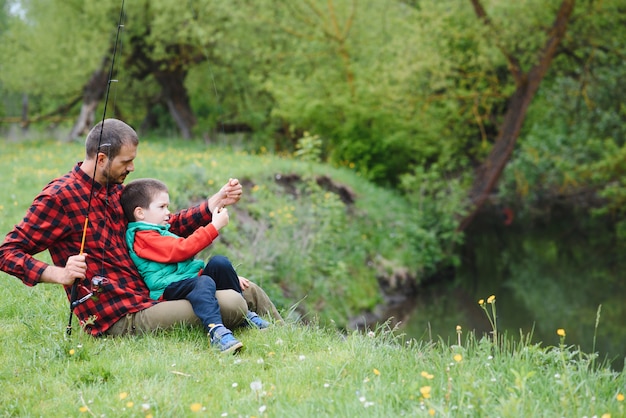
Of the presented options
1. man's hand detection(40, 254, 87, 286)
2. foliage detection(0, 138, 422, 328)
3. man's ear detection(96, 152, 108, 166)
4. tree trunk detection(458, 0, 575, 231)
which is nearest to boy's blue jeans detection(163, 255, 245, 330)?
man's hand detection(40, 254, 87, 286)

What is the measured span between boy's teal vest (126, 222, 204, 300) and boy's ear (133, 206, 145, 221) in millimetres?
45

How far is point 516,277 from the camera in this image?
13.7 metres

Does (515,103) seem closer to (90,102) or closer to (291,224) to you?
(291,224)

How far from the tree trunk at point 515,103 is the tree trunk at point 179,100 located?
1067 centimetres

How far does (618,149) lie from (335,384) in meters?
14.4

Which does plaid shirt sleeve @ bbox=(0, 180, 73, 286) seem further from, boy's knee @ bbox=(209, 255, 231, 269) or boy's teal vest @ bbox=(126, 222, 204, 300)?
boy's knee @ bbox=(209, 255, 231, 269)

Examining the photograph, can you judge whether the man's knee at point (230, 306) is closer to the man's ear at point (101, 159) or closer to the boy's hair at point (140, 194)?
the boy's hair at point (140, 194)

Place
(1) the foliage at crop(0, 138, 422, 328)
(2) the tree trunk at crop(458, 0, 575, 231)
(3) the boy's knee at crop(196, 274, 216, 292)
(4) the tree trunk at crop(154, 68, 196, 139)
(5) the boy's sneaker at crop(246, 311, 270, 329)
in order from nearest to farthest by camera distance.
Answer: (3) the boy's knee at crop(196, 274, 216, 292) → (5) the boy's sneaker at crop(246, 311, 270, 329) → (1) the foliage at crop(0, 138, 422, 328) → (2) the tree trunk at crop(458, 0, 575, 231) → (4) the tree trunk at crop(154, 68, 196, 139)

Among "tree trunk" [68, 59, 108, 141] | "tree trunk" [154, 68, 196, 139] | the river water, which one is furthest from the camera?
"tree trunk" [154, 68, 196, 139]

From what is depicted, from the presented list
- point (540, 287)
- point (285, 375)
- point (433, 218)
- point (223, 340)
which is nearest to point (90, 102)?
point (433, 218)

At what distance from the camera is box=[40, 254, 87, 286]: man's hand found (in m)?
3.48

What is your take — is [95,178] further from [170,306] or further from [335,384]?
[335,384]

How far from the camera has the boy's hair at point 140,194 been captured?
13.3 feet

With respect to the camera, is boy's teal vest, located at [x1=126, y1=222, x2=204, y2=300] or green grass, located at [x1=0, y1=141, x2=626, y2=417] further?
boy's teal vest, located at [x1=126, y1=222, x2=204, y2=300]
